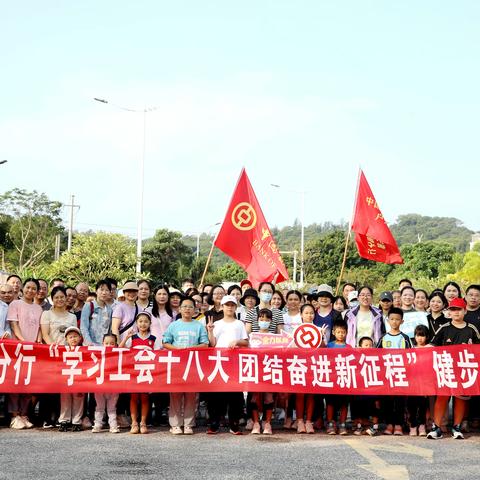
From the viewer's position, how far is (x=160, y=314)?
10305 mm

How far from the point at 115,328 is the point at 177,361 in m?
0.88

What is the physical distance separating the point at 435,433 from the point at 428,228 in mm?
174578

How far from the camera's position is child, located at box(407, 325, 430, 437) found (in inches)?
385

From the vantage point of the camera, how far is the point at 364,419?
1007 centimetres

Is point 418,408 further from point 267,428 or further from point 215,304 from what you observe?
point 215,304

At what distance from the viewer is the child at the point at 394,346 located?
32.6ft

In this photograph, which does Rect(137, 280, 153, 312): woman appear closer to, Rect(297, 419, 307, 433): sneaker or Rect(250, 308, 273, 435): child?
Rect(250, 308, 273, 435): child

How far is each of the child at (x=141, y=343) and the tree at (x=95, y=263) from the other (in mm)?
19540

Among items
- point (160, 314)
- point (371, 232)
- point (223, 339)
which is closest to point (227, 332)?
point (223, 339)

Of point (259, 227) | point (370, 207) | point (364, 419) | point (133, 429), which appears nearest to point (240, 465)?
point (133, 429)

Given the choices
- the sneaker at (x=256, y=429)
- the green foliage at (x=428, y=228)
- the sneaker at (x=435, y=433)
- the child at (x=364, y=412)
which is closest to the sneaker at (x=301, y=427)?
the sneaker at (x=256, y=429)

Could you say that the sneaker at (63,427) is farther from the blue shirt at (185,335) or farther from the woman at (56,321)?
the blue shirt at (185,335)

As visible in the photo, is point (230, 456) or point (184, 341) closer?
point (230, 456)

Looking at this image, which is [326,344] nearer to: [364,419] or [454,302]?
[364,419]
